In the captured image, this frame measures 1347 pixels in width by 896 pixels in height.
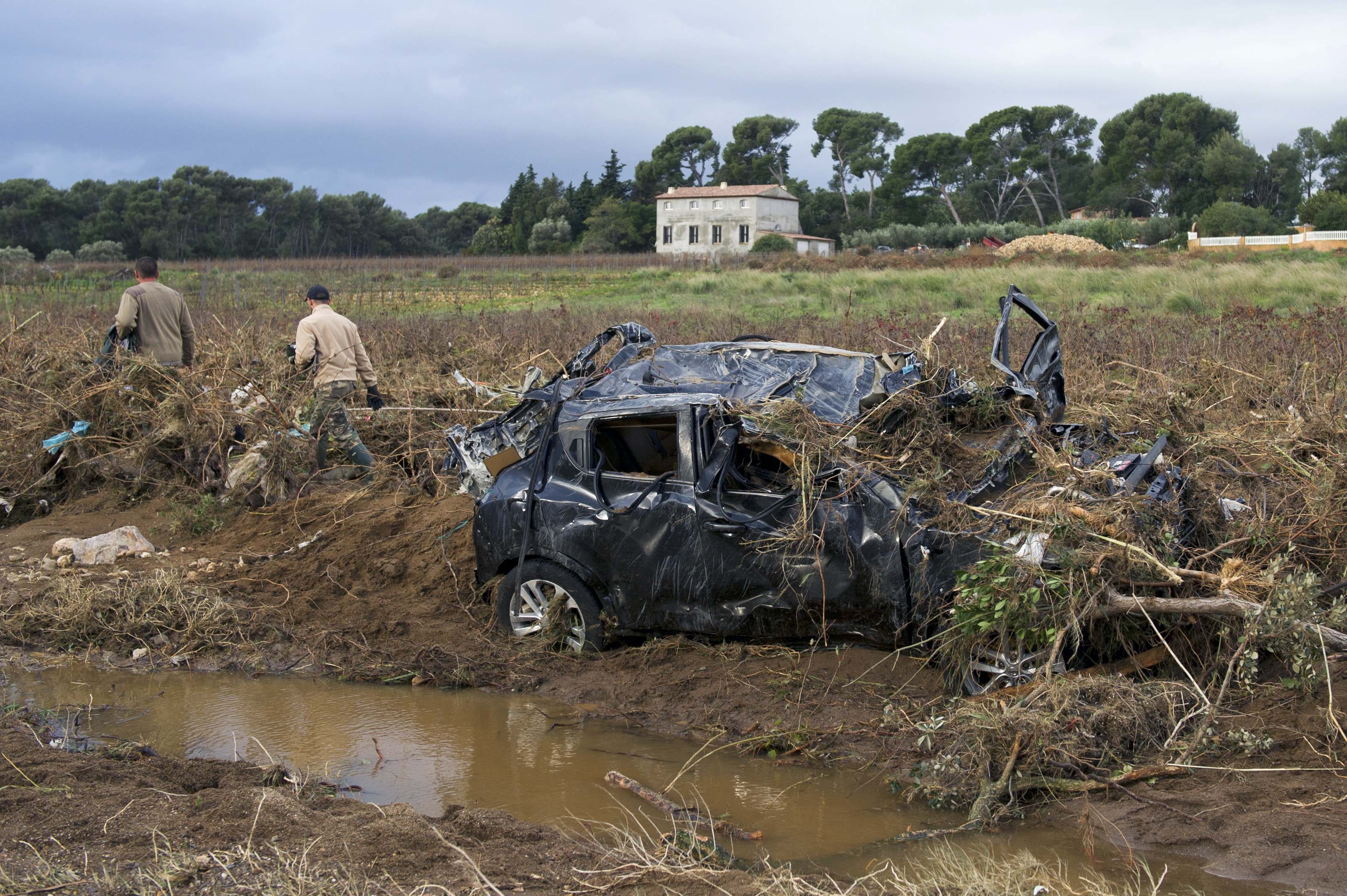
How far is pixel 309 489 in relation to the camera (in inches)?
402

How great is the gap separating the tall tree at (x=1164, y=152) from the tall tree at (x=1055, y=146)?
5145 mm

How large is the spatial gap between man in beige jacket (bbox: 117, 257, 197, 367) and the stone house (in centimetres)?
6742

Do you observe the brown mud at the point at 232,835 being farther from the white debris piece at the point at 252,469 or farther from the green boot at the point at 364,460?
the green boot at the point at 364,460

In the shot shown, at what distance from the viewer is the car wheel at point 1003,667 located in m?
5.23

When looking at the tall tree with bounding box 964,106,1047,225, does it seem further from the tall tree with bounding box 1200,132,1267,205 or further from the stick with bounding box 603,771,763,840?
the stick with bounding box 603,771,763,840

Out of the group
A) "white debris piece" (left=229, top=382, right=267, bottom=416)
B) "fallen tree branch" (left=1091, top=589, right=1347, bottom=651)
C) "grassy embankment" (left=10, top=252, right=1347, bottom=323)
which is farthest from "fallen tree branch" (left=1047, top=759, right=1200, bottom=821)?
"grassy embankment" (left=10, top=252, right=1347, bottom=323)

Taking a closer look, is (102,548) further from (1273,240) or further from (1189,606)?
(1273,240)

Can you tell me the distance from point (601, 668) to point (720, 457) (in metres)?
1.58

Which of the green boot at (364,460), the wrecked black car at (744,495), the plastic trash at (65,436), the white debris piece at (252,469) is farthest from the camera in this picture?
the plastic trash at (65,436)

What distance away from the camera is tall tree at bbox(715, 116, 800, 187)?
97.0 metres

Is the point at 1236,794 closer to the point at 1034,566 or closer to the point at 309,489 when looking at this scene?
the point at 1034,566

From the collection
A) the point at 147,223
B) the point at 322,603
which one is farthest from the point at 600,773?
the point at 147,223

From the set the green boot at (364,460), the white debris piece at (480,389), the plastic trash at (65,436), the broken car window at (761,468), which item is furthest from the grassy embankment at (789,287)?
the broken car window at (761,468)

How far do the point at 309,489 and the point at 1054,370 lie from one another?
7.02 m
